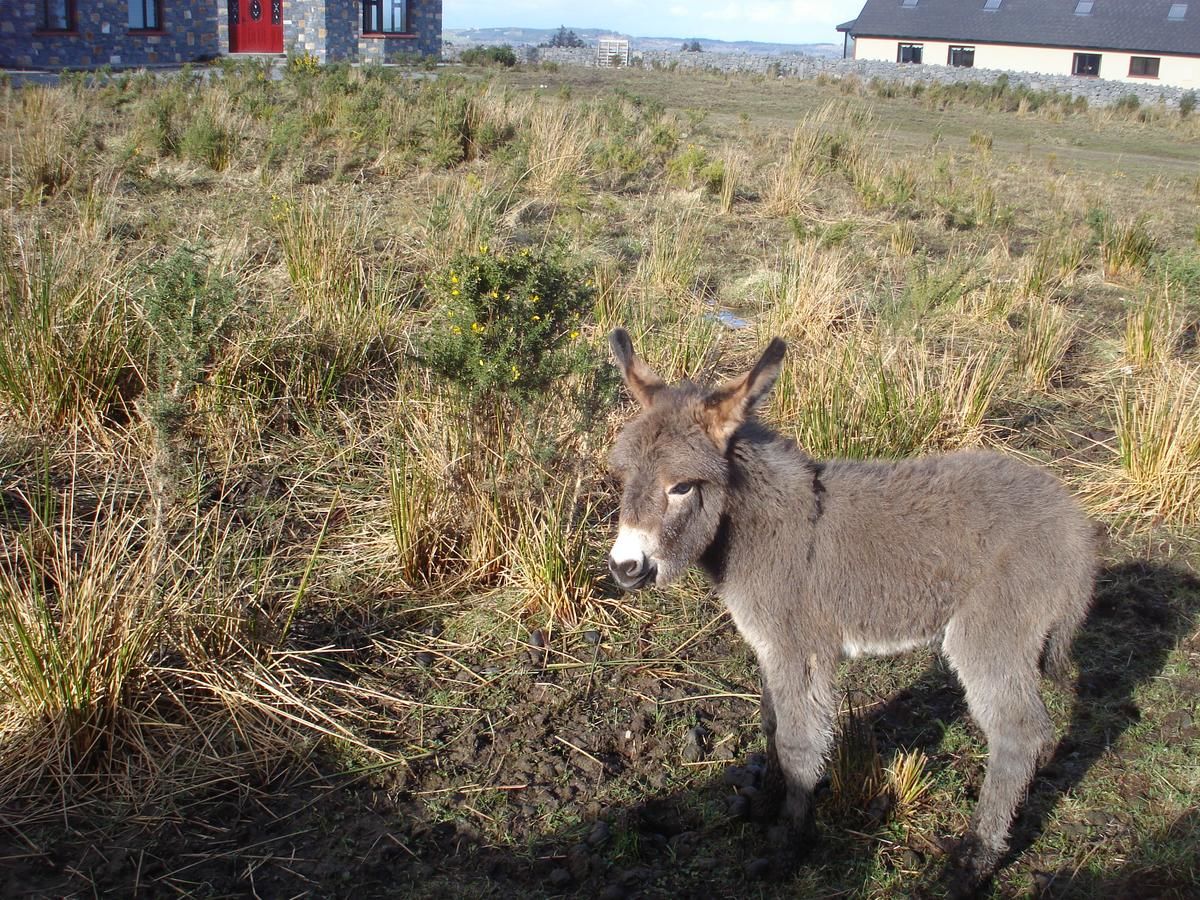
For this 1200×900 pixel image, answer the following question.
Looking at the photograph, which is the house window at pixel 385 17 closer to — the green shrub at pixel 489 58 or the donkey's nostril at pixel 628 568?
the green shrub at pixel 489 58

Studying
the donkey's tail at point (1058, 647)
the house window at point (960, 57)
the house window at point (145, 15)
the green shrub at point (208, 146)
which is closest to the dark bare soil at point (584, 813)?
the donkey's tail at point (1058, 647)

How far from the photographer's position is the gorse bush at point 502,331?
5.26 metres

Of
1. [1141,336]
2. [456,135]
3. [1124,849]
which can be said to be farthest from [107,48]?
[1124,849]

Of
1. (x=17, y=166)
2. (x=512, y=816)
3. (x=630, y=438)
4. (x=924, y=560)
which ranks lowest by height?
(x=512, y=816)

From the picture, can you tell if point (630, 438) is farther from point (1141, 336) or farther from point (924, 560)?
point (1141, 336)

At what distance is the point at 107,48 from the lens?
107 ft

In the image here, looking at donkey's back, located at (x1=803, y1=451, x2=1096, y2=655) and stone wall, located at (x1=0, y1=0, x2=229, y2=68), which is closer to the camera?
donkey's back, located at (x1=803, y1=451, x2=1096, y2=655)

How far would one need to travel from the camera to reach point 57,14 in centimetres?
3127

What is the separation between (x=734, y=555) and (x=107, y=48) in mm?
36651

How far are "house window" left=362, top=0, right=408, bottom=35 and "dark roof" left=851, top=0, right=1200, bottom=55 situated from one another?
1370 inches

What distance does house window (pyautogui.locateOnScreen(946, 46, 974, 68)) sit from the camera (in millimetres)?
59656

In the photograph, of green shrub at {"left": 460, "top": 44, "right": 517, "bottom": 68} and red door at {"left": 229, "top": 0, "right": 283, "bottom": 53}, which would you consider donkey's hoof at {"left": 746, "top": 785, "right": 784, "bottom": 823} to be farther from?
red door at {"left": 229, "top": 0, "right": 283, "bottom": 53}

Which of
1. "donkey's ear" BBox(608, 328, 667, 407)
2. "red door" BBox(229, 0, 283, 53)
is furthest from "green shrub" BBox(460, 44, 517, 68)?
"donkey's ear" BBox(608, 328, 667, 407)

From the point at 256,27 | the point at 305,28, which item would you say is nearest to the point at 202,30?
the point at 256,27
